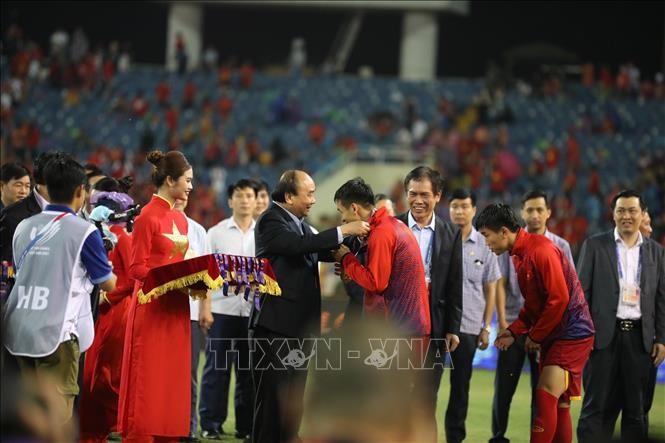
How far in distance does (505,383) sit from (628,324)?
118 cm

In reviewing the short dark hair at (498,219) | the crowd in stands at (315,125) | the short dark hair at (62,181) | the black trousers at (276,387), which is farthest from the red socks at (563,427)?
the crowd in stands at (315,125)

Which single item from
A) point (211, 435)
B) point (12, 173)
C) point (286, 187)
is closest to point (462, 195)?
point (286, 187)

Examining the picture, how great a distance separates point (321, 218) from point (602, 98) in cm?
1101

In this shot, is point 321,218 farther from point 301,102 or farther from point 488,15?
point 488,15

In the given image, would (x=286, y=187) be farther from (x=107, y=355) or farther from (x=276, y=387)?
(x=107, y=355)

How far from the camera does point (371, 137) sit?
29.7 meters

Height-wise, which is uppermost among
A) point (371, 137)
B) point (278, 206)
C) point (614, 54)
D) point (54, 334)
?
point (614, 54)

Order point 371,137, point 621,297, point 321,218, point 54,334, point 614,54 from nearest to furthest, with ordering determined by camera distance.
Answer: point 54,334 → point 621,297 → point 321,218 → point 371,137 → point 614,54

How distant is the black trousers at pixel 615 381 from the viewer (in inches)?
353

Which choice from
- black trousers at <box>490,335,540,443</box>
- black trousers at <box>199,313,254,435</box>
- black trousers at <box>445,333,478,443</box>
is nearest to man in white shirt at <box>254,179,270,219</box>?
black trousers at <box>199,313,254,435</box>

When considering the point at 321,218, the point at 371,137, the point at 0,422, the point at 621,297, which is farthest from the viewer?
the point at 371,137

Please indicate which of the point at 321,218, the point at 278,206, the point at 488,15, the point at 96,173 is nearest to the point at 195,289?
the point at 278,206

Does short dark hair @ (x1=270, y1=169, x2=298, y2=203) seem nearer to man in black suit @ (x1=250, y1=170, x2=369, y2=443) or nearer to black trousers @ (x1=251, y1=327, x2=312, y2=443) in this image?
man in black suit @ (x1=250, y1=170, x2=369, y2=443)

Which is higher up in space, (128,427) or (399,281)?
(399,281)
